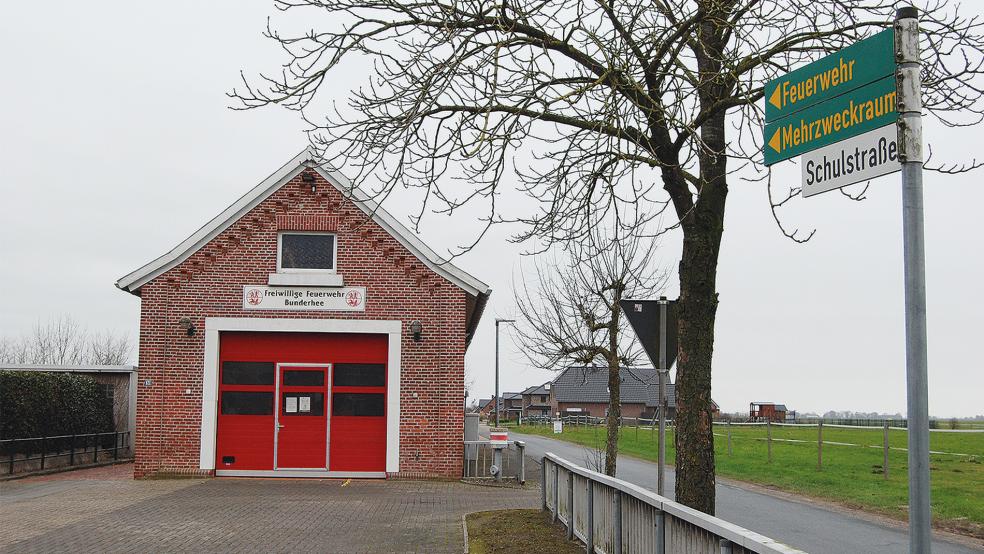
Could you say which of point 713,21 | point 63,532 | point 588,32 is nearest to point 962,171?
point 713,21

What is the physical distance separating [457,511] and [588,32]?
28.6 feet

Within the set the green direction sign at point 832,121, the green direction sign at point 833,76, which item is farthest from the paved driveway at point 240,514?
the green direction sign at point 833,76

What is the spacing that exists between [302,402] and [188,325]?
2.81m

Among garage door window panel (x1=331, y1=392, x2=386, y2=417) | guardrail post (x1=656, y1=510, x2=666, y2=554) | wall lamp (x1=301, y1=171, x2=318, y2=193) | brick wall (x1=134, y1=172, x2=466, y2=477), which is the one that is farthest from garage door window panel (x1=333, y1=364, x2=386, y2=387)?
guardrail post (x1=656, y1=510, x2=666, y2=554)

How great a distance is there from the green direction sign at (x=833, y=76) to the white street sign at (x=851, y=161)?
0.91ft

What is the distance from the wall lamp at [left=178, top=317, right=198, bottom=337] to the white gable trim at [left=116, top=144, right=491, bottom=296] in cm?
112

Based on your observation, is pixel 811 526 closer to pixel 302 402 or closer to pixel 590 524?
pixel 590 524

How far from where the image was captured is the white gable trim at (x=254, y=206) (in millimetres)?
19906

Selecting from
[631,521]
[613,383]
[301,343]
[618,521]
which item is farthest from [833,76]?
[301,343]

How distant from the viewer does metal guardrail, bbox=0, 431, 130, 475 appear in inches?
843

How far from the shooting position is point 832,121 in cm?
473

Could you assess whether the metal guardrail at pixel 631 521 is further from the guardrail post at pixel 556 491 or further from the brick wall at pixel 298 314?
the brick wall at pixel 298 314

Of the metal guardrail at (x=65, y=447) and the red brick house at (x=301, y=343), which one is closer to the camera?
the red brick house at (x=301, y=343)

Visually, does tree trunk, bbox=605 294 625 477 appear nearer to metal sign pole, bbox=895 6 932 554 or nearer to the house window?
the house window
